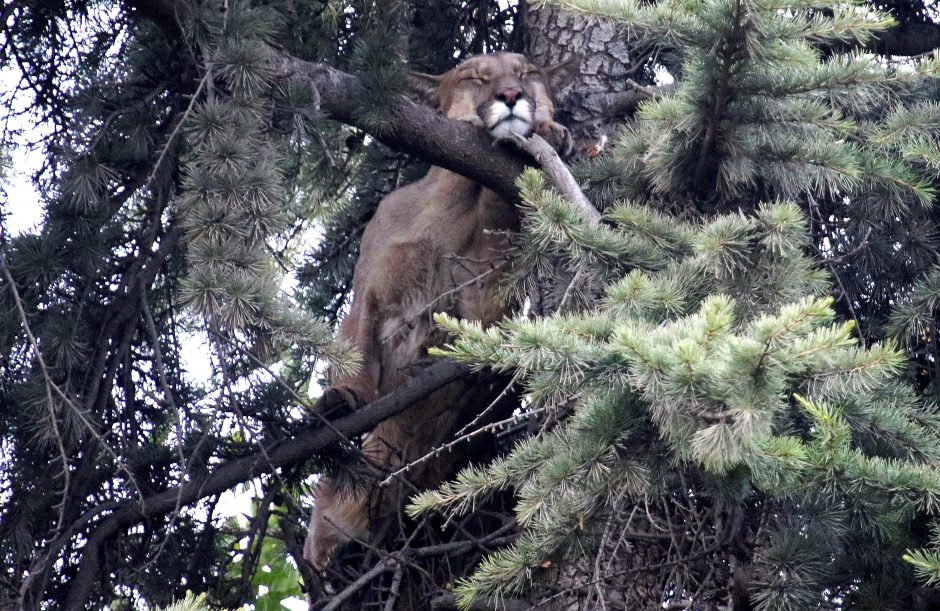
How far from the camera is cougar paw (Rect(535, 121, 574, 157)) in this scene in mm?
4637

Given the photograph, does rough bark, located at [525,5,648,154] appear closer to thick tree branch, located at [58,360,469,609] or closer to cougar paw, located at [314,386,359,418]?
thick tree branch, located at [58,360,469,609]

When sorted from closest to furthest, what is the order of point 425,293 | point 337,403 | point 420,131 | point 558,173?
point 558,173, point 420,131, point 337,403, point 425,293

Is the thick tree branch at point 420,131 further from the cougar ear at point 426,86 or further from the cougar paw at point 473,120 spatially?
the cougar ear at point 426,86

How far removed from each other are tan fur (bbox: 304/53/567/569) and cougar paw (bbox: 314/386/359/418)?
383 mm

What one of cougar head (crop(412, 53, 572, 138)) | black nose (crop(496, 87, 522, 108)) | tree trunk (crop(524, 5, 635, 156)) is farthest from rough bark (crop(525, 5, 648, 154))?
black nose (crop(496, 87, 522, 108))

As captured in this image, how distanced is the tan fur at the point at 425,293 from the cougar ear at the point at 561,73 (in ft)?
0.04

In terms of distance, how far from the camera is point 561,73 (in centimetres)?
518

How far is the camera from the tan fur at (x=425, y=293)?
5.09 meters

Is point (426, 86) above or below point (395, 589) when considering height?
above

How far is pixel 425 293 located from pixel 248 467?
1.46 m

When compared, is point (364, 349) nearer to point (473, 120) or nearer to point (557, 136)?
point (473, 120)

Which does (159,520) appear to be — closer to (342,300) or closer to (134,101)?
(134,101)

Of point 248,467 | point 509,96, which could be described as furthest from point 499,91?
point 248,467

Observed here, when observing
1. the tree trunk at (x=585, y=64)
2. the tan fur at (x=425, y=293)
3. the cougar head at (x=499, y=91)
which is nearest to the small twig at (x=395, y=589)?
the tan fur at (x=425, y=293)
